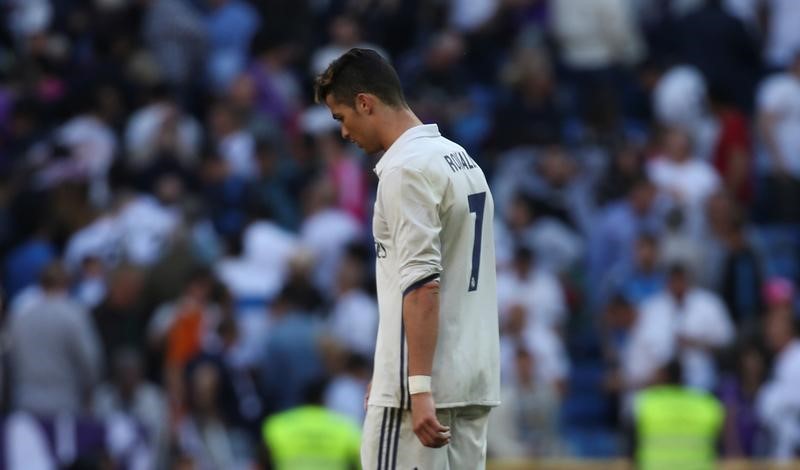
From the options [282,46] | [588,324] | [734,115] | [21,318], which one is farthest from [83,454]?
[734,115]

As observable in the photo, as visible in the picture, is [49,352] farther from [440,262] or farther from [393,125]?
[440,262]

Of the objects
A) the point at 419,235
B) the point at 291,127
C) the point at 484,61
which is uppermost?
the point at 484,61

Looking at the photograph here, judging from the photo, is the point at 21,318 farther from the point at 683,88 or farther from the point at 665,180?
the point at 683,88

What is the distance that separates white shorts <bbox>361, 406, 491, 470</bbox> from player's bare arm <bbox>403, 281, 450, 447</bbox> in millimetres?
128

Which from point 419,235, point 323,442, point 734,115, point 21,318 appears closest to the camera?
point 419,235

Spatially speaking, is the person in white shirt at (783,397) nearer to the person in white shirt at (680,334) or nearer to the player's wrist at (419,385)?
the person in white shirt at (680,334)

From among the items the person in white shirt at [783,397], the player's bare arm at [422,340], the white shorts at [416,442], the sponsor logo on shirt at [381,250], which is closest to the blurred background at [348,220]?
the person in white shirt at [783,397]

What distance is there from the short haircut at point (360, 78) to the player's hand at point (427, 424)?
93cm

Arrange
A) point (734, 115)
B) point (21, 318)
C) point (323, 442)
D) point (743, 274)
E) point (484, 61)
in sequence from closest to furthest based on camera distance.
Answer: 1. point (323, 442)
2. point (21, 318)
3. point (743, 274)
4. point (734, 115)
5. point (484, 61)

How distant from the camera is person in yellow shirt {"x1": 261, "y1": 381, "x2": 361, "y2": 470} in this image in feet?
39.3

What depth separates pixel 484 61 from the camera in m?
19.1

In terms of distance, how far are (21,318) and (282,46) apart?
5695 millimetres

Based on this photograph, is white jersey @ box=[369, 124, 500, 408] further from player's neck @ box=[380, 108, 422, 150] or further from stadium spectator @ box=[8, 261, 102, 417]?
stadium spectator @ box=[8, 261, 102, 417]

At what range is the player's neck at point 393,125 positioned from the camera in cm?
575
